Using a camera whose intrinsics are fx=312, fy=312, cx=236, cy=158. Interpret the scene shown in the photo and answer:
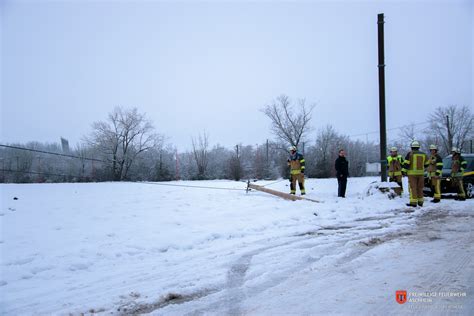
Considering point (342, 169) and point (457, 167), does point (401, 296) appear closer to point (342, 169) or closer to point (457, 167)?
point (342, 169)

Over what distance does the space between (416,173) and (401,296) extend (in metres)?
7.43

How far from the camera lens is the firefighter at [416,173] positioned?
9.48 m

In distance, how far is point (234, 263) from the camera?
4.44 metres

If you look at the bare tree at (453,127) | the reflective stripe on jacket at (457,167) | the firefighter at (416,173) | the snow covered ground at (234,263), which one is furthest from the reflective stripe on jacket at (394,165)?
the bare tree at (453,127)

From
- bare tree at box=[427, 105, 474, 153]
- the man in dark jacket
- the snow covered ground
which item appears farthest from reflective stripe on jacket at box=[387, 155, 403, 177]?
bare tree at box=[427, 105, 474, 153]

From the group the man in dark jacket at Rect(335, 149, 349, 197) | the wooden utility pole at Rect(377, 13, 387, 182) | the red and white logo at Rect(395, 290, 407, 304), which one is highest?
the wooden utility pole at Rect(377, 13, 387, 182)

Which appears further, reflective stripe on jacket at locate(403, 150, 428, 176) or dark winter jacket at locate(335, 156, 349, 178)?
dark winter jacket at locate(335, 156, 349, 178)

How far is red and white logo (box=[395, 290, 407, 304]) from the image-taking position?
3162mm

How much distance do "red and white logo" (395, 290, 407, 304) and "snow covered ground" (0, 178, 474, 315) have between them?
5 cm

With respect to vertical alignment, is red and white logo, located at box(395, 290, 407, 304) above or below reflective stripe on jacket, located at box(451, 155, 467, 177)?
below

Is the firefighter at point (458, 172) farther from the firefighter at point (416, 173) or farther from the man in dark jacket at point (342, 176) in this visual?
the man in dark jacket at point (342, 176)

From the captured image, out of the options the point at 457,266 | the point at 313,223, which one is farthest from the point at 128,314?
the point at 313,223

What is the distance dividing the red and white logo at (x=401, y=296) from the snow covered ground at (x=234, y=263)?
5 centimetres

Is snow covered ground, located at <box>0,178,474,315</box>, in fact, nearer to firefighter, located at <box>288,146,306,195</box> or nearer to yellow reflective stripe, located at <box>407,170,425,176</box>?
yellow reflective stripe, located at <box>407,170,425,176</box>
